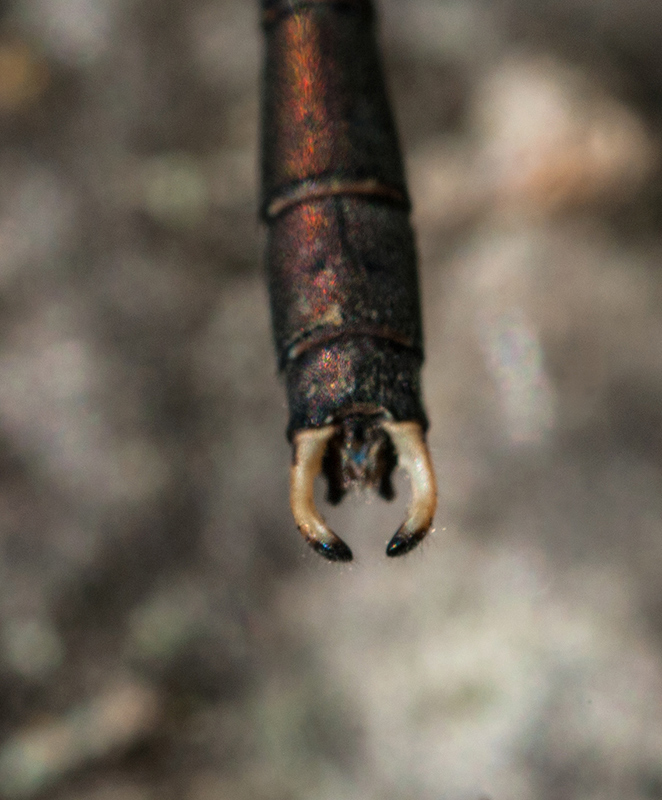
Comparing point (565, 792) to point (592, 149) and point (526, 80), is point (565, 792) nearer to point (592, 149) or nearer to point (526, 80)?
point (592, 149)

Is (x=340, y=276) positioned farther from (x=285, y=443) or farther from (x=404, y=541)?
(x=285, y=443)

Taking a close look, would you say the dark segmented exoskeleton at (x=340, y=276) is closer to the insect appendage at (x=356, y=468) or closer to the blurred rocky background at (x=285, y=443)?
the insect appendage at (x=356, y=468)

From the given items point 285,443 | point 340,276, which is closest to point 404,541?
point 340,276

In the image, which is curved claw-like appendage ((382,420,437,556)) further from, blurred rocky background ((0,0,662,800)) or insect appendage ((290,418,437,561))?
blurred rocky background ((0,0,662,800))

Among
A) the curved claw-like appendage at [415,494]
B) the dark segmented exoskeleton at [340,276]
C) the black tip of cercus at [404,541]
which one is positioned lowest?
the black tip of cercus at [404,541]

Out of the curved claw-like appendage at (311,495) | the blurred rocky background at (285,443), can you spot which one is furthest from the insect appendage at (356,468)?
the blurred rocky background at (285,443)

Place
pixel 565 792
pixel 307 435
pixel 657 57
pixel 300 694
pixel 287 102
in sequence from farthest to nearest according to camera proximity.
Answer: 1. pixel 657 57
2. pixel 300 694
3. pixel 565 792
4. pixel 287 102
5. pixel 307 435

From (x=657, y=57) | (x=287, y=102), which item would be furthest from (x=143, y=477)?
(x=657, y=57)
